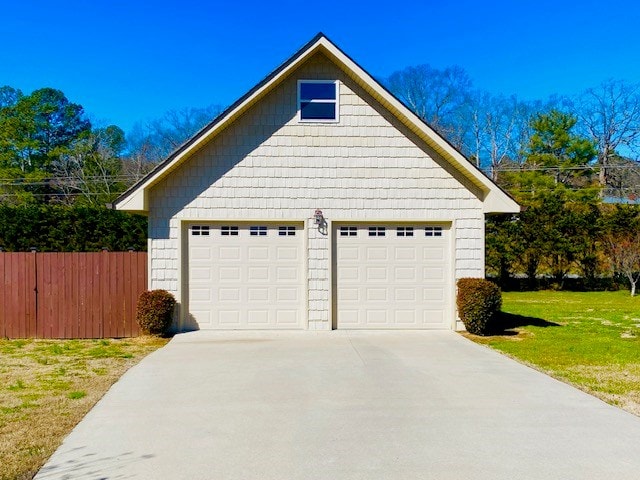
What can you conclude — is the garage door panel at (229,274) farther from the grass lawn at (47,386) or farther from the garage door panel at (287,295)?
the grass lawn at (47,386)

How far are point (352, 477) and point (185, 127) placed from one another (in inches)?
1670

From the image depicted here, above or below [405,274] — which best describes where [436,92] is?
above

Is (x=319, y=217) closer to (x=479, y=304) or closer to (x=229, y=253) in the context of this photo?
(x=229, y=253)

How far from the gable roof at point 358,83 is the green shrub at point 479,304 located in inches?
69.3

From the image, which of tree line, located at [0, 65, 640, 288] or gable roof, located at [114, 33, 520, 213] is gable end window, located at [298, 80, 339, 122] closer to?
gable roof, located at [114, 33, 520, 213]

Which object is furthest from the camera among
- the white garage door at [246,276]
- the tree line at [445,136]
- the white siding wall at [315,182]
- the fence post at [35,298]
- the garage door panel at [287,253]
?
the tree line at [445,136]

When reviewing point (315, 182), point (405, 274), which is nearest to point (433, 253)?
point (405, 274)

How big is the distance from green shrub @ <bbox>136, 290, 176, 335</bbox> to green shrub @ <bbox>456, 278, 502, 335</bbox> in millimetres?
6477

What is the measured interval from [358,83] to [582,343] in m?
7.31

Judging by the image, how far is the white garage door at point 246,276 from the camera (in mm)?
11867

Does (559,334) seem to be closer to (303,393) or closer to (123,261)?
(303,393)

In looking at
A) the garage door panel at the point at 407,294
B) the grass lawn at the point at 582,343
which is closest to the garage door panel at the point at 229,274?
the garage door panel at the point at 407,294

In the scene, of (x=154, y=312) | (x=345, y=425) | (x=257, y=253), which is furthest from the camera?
(x=257, y=253)

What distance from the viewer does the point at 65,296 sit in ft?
38.0
